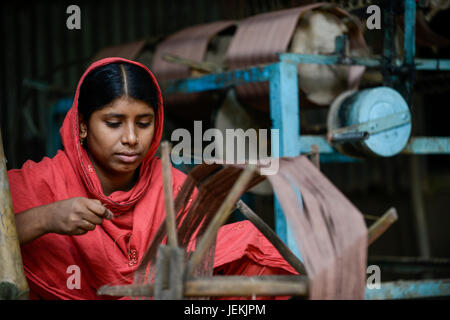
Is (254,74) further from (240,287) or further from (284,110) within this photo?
(240,287)

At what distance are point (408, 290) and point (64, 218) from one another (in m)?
2.16

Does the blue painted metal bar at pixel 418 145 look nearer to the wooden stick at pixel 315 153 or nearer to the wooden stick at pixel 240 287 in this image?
the wooden stick at pixel 315 153

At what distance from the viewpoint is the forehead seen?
7.11ft

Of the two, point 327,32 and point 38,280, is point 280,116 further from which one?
point 38,280

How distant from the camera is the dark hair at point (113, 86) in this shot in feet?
7.21

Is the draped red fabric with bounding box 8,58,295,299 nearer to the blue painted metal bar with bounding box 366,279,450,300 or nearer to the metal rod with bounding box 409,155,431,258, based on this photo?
the blue painted metal bar with bounding box 366,279,450,300

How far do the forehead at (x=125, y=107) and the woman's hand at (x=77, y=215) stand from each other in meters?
0.52

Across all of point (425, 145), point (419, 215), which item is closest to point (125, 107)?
point (425, 145)

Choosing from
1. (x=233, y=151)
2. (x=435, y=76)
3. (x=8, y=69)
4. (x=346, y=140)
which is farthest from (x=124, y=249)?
(x=8, y=69)

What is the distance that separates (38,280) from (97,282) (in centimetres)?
23

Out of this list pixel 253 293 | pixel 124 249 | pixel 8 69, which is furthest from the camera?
pixel 8 69

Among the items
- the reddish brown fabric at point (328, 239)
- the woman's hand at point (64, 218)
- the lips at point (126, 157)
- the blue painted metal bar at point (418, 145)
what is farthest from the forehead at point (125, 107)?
the blue painted metal bar at point (418, 145)

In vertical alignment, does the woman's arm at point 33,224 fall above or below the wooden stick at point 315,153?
below

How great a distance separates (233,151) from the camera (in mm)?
3793
